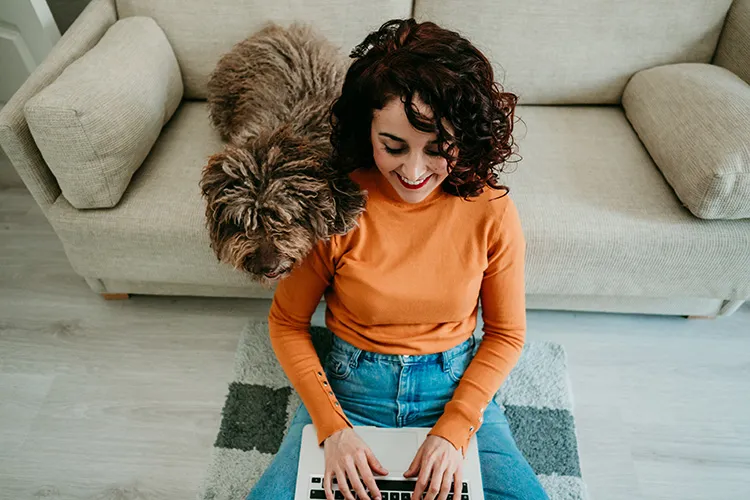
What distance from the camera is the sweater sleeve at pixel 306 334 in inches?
35.7

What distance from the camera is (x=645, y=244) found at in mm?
1218

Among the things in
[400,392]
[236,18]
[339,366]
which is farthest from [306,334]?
[236,18]

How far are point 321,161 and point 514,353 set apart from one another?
0.51m

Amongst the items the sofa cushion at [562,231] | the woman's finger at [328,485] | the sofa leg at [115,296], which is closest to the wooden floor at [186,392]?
the sofa leg at [115,296]

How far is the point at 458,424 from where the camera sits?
900mm

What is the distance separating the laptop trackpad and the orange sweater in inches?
1.9

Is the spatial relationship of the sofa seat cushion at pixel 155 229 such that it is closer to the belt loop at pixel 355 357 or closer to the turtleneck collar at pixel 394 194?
the belt loop at pixel 355 357

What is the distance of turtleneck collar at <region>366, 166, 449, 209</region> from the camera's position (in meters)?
0.87

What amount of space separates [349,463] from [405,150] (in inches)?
20.2

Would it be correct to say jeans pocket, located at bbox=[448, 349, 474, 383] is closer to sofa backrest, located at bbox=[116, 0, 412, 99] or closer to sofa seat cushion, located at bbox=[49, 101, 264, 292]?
sofa seat cushion, located at bbox=[49, 101, 264, 292]

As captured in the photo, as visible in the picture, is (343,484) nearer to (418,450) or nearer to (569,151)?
(418,450)

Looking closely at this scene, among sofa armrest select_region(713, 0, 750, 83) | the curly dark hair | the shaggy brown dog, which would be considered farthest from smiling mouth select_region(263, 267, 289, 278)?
sofa armrest select_region(713, 0, 750, 83)

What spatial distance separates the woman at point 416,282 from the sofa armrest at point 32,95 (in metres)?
0.72

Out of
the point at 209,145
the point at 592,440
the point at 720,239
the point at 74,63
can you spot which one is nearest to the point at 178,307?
the point at 209,145
